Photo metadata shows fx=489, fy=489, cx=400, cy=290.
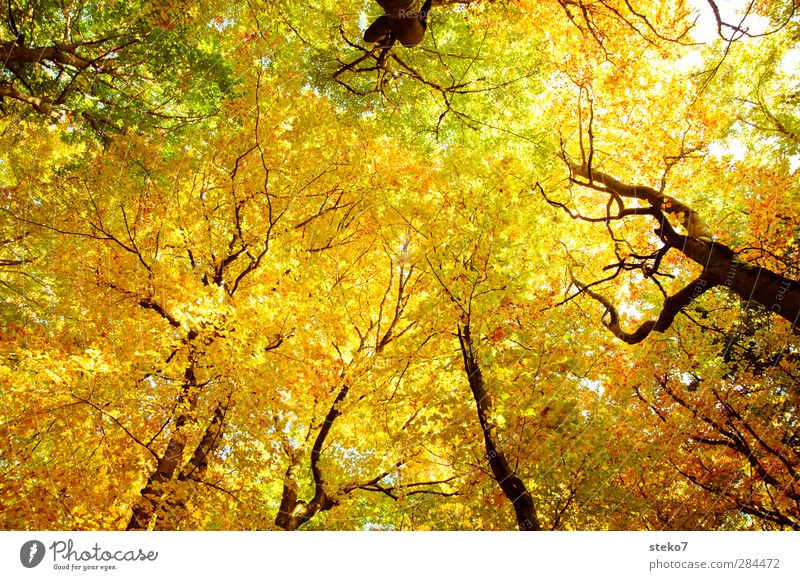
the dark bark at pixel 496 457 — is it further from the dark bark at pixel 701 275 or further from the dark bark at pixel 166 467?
the dark bark at pixel 166 467

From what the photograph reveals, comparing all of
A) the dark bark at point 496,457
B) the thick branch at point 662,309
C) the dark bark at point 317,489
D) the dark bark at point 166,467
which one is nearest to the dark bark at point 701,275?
the thick branch at point 662,309

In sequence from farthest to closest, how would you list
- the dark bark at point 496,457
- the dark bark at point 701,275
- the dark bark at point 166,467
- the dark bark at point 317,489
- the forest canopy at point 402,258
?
the dark bark at point 317,489 → the forest canopy at point 402,258 → the dark bark at point 496,457 → the dark bark at point 166,467 → the dark bark at point 701,275

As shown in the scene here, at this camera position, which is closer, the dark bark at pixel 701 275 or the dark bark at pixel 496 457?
the dark bark at pixel 701 275

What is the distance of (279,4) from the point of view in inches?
223

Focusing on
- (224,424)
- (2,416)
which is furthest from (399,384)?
(2,416)

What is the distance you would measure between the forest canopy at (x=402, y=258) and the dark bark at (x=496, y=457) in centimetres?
3

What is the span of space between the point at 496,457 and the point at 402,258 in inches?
110

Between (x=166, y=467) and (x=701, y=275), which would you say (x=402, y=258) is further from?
(x=166, y=467)

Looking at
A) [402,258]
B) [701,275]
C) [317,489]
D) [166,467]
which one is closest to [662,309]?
[701,275]

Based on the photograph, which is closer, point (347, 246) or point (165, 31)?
point (165, 31)

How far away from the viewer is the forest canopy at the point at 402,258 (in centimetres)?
529

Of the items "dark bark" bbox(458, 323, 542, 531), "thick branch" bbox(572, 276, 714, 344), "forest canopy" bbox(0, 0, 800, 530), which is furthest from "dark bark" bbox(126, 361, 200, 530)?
"thick branch" bbox(572, 276, 714, 344)
